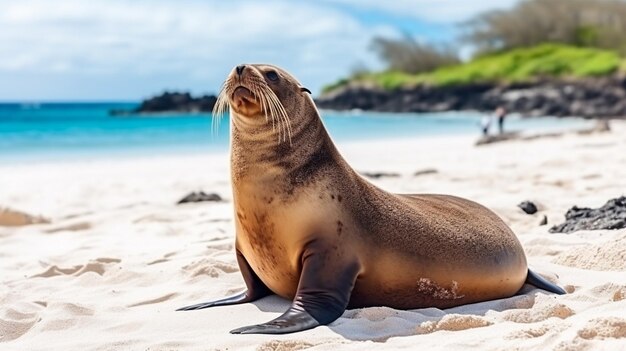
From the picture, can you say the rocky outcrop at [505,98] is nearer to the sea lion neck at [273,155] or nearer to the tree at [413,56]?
the tree at [413,56]

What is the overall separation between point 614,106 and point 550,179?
48166mm

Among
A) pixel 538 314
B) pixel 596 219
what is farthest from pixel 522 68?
pixel 538 314

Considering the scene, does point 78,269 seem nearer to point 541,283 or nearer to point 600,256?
point 541,283

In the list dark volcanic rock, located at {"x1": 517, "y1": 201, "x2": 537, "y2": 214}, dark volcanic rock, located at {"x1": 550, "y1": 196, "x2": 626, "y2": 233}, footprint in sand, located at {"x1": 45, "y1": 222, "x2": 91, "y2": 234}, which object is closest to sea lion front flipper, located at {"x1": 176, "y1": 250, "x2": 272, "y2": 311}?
dark volcanic rock, located at {"x1": 550, "y1": 196, "x2": 626, "y2": 233}

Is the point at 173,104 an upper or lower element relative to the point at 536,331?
lower

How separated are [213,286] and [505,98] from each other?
203ft

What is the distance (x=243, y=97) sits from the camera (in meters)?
4.09

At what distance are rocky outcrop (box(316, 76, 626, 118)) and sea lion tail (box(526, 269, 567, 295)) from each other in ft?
148

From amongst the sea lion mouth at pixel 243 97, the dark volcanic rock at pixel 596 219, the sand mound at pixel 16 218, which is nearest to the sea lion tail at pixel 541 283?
the dark volcanic rock at pixel 596 219

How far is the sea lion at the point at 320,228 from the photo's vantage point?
4.03 meters

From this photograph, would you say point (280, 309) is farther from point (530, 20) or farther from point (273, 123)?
point (530, 20)

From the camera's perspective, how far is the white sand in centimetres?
347

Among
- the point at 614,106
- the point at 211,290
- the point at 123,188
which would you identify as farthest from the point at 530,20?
the point at 211,290

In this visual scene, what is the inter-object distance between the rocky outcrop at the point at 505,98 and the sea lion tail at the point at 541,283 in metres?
45.2
